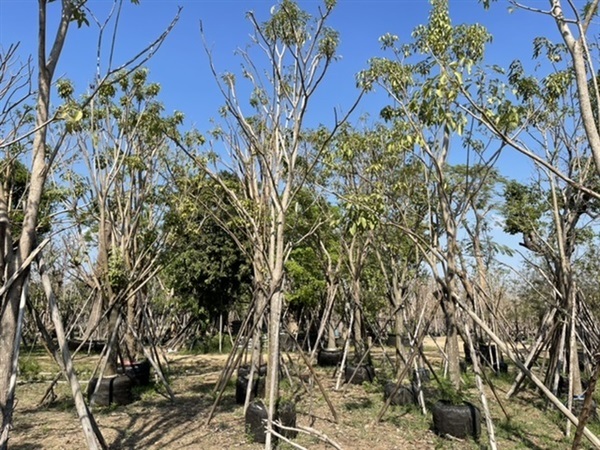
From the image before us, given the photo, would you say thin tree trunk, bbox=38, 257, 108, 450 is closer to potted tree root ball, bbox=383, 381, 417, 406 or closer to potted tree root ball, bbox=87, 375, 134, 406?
potted tree root ball, bbox=87, 375, 134, 406

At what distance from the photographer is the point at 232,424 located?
6719 millimetres

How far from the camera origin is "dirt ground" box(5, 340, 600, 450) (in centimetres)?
591

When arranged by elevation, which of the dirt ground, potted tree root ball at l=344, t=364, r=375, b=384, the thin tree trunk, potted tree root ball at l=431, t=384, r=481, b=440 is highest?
the thin tree trunk

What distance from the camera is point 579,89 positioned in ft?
10.5

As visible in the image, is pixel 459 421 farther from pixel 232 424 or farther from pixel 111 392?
pixel 111 392

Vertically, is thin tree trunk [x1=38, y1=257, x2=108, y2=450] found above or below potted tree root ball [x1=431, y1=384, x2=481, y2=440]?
above

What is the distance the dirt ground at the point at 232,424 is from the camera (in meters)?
5.91

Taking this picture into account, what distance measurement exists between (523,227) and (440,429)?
19.8 feet

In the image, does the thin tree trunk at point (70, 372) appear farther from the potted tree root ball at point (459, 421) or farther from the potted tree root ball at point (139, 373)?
the potted tree root ball at point (139, 373)

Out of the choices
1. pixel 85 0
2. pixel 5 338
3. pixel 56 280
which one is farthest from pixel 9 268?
pixel 56 280

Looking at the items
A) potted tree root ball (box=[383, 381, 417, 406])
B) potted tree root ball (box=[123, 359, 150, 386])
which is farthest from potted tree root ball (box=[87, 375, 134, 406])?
potted tree root ball (box=[383, 381, 417, 406])

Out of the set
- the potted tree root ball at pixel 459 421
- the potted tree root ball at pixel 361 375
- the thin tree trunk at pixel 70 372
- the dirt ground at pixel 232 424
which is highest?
the thin tree trunk at pixel 70 372

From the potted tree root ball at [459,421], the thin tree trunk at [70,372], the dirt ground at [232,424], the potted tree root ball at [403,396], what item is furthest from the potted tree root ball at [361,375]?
the thin tree trunk at [70,372]

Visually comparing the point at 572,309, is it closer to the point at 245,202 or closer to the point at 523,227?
the point at 523,227
